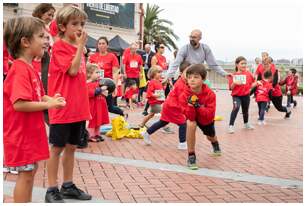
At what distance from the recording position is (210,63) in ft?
22.3

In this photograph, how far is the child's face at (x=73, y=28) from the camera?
3678mm

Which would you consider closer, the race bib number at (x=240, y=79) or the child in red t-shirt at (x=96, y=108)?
the child in red t-shirt at (x=96, y=108)

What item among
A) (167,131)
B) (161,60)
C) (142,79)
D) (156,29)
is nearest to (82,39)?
(167,131)

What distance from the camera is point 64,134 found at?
148 inches

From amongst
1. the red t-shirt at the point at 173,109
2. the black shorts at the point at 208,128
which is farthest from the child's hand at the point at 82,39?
the red t-shirt at the point at 173,109

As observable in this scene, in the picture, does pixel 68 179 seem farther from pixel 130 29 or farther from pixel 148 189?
pixel 130 29

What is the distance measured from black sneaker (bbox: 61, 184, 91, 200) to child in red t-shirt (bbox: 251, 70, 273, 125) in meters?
7.30

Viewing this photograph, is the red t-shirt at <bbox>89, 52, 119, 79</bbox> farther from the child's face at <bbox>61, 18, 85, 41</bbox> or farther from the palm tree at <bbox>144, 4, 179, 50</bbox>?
the palm tree at <bbox>144, 4, 179, 50</bbox>

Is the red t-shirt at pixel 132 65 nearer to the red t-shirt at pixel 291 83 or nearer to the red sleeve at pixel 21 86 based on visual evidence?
the red t-shirt at pixel 291 83

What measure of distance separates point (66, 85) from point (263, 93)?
7.80 meters

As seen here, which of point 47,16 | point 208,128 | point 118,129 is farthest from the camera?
point 118,129

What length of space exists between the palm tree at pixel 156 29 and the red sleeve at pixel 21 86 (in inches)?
1822

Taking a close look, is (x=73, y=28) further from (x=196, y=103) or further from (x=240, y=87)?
(x=240, y=87)

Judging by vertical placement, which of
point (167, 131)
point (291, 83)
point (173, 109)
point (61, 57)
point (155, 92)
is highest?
point (61, 57)
